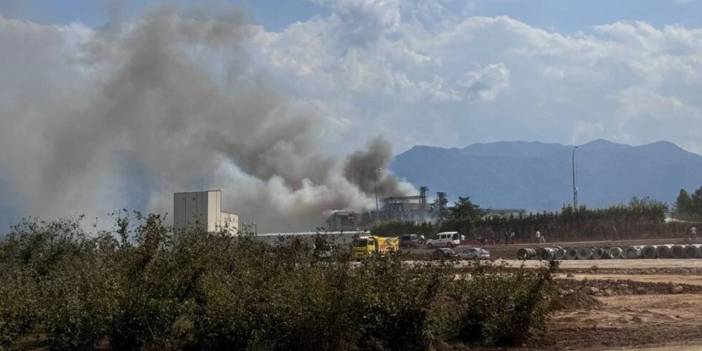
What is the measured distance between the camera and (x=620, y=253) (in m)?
61.9

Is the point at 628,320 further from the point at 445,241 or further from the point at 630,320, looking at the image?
the point at 445,241

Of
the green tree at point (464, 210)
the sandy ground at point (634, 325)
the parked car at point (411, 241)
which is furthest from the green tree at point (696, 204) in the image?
the sandy ground at point (634, 325)

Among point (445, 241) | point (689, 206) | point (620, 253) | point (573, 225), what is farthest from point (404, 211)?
point (620, 253)

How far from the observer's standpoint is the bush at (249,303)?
537 inches

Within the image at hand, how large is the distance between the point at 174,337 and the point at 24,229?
13104 mm

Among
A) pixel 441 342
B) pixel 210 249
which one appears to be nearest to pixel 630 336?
pixel 441 342

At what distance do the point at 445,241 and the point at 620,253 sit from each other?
96.9ft

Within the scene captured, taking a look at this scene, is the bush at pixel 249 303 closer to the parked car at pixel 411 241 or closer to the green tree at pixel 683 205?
the parked car at pixel 411 241

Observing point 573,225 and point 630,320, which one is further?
point 573,225

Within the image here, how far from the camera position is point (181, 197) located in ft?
231

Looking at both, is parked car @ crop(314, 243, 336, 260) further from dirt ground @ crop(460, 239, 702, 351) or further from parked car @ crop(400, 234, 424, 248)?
parked car @ crop(400, 234, 424, 248)

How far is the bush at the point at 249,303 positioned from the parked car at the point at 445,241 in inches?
2739

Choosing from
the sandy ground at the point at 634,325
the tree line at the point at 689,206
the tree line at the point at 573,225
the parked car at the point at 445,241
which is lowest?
the sandy ground at the point at 634,325

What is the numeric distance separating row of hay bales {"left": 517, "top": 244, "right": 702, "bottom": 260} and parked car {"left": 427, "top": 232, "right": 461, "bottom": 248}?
23011mm
